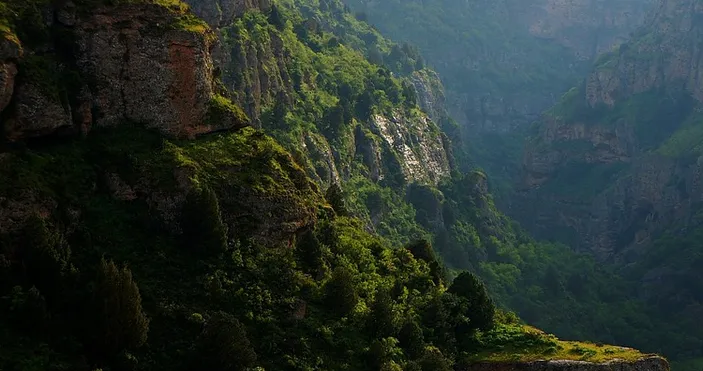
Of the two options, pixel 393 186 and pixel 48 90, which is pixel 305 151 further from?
pixel 48 90

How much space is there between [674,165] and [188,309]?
183007 millimetres

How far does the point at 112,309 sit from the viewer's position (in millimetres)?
32656

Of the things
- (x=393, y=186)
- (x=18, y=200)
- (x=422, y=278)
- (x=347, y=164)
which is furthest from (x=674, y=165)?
(x=18, y=200)

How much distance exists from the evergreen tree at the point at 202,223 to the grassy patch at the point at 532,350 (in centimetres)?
2048

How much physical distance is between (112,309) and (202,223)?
967 cm

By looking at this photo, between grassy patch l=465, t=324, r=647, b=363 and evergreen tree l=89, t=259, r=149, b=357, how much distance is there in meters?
26.4

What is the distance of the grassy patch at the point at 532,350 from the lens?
50.5 metres

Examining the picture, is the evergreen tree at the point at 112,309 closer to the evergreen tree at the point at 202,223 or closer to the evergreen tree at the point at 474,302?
the evergreen tree at the point at 202,223

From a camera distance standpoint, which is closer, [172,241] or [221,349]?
[221,349]

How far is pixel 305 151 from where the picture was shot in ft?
364

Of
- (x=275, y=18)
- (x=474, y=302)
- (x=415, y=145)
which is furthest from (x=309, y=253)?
(x=415, y=145)

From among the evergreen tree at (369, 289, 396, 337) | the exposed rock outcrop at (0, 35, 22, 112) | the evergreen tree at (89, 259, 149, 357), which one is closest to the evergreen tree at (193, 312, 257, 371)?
the evergreen tree at (89, 259, 149, 357)

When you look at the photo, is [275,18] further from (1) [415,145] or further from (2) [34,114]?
(2) [34,114]

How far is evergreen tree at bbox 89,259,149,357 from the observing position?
1283 inches
